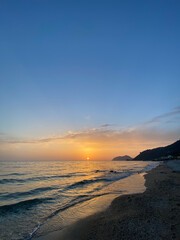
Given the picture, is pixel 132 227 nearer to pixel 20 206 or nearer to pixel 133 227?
pixel 133 227

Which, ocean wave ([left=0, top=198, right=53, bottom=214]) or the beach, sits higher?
the beach

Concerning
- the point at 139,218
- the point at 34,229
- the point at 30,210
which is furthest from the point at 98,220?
the point at 30,210

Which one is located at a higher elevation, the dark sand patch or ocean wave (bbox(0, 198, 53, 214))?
the dark sand patch

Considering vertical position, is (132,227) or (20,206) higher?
(132,227)

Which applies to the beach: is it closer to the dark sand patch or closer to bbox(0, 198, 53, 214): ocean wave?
the dark sand patch

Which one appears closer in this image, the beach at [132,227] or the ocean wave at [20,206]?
the beach at [132,227]

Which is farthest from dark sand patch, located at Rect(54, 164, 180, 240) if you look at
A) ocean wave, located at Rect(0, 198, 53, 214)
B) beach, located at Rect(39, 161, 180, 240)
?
ocean wave, located at Rect(0, 198, 53, 214)

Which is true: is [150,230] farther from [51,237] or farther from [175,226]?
[51,237]

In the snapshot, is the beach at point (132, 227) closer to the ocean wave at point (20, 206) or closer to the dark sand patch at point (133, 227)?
the dark sand patch at point (133, 227)

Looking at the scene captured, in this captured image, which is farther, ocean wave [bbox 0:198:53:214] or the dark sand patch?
ocean wave [bbox 0:198:53:214]

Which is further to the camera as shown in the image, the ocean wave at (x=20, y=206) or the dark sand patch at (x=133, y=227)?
the ocean wave at (x=20, y=206)

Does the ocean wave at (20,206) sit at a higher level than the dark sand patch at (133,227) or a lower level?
lower

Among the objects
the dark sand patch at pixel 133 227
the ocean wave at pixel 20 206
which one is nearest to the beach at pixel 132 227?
the dark sand patch at pixel 133 227

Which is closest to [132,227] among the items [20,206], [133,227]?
[133,227]
